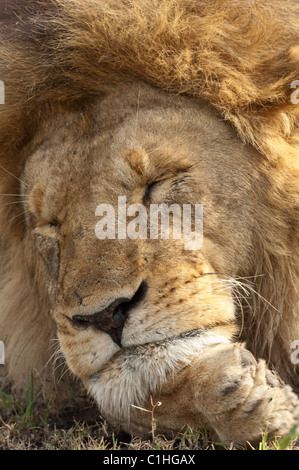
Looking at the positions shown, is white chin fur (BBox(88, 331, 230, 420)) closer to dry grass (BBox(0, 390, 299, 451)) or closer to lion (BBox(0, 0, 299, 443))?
lion (BBox(0, 0, 299, 443))

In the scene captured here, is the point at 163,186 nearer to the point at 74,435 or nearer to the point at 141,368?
the point at 141,368

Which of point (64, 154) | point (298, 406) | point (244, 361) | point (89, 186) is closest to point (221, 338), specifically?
point (244, 361)

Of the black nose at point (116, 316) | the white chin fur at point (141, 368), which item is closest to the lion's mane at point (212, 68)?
the white chin fur at point (141, 368)

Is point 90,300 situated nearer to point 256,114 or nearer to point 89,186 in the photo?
point 89,186

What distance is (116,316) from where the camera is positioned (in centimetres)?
296

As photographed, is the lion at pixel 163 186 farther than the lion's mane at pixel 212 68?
No

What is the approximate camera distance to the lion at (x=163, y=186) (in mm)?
3016

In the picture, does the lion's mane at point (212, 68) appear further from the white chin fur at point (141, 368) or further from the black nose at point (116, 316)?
the black nose at point (116, 316)

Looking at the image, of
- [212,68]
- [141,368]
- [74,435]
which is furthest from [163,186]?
[74,435]

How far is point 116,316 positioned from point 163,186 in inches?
27.4

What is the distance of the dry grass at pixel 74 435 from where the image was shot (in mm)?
2969

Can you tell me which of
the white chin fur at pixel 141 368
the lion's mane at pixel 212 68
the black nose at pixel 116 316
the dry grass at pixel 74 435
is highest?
the lion's mane at pixel 212 68

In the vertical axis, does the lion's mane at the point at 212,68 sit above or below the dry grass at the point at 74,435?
above

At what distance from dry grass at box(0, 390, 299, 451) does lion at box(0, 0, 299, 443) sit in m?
0.09
